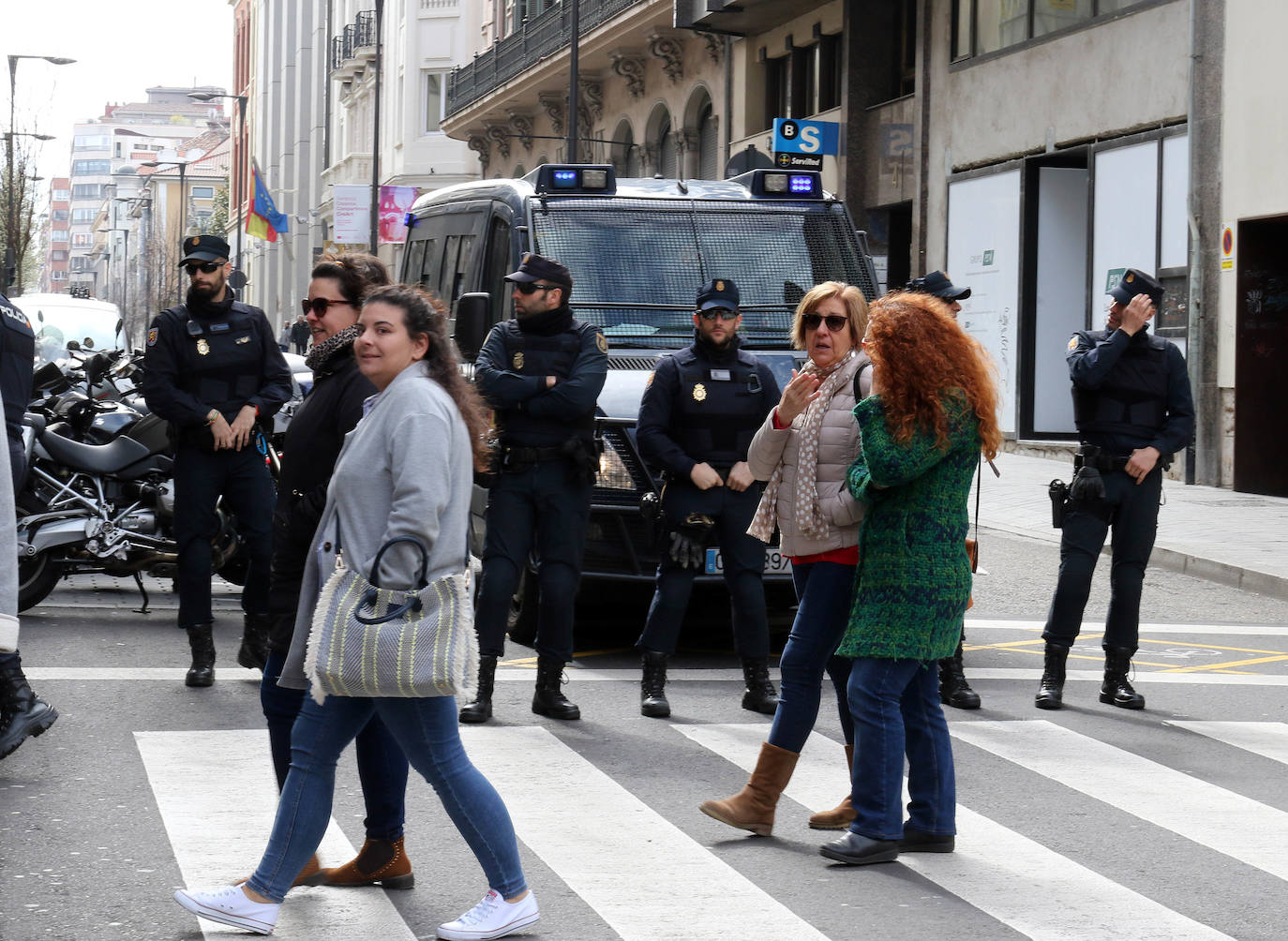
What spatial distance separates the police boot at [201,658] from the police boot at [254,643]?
1.30ft

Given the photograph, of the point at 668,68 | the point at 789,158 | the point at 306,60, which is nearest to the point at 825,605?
the point at 789,158

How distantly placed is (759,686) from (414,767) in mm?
3416

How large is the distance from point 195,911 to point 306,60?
78.9m

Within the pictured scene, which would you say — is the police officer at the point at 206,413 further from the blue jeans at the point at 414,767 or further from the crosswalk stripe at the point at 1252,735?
the crosswalk stripe at the point at 1252,735

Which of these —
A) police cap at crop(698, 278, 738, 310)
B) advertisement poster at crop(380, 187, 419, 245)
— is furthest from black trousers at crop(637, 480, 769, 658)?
advertisement poster at crop(380, 187, 419, 245)

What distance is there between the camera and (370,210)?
39.1 metres

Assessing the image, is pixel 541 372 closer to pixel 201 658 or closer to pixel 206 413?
pixel 206 413

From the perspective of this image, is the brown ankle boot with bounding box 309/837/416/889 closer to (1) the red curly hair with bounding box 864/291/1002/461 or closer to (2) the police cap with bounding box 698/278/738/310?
(1) the red curly hair with bounding box 864/291/1002/461

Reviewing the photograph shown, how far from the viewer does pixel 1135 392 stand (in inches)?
314

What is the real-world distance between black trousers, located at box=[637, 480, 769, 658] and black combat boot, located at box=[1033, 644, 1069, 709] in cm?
126

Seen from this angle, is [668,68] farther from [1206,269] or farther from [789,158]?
[789,158]

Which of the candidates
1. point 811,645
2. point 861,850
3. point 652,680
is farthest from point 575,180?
point 861,850

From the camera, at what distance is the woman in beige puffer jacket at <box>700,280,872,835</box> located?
18.6 feet

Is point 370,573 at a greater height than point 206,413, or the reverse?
point 206,413
